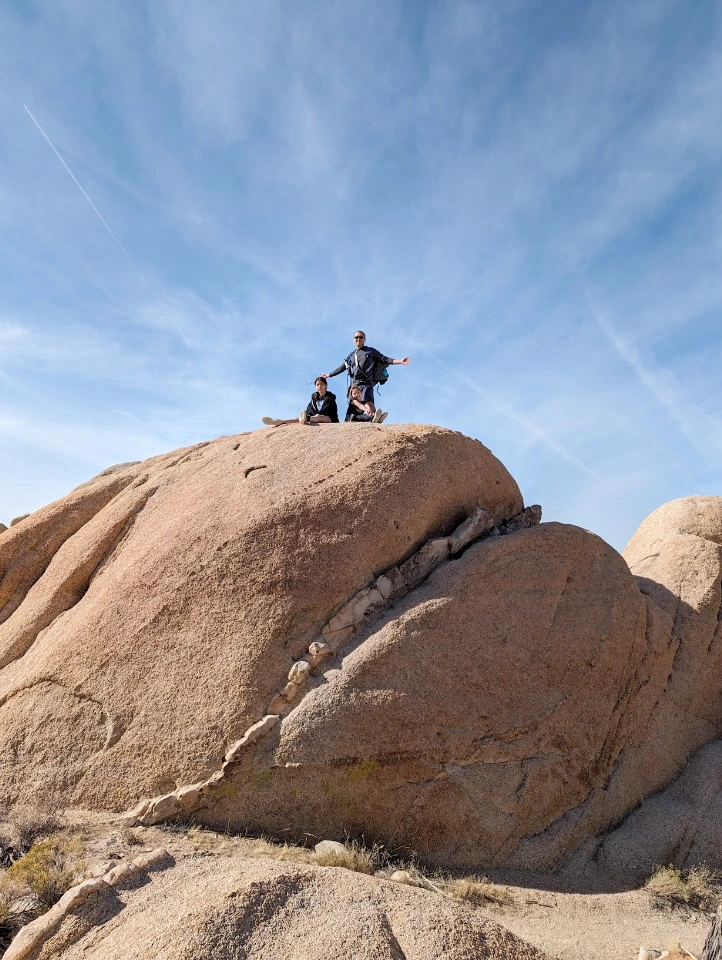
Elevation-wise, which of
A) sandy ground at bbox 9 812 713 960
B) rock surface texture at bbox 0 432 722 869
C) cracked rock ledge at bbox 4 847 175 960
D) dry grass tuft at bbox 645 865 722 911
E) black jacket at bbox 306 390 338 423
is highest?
black jacket at bbox 306 390 338 423

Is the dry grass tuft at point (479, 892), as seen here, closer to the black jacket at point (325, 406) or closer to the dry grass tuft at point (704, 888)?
the dry grass tuft at point (704, 888)

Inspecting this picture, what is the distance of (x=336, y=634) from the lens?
712cm

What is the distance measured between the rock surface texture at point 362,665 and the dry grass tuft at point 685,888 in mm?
592

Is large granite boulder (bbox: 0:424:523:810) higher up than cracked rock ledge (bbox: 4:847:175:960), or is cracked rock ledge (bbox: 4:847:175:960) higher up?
large granite boulder (bbox: 0:424:523:810)

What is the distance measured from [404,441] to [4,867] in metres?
5.58

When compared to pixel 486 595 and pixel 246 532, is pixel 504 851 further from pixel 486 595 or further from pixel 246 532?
pixel 246 532

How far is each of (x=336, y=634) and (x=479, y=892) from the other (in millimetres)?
2577

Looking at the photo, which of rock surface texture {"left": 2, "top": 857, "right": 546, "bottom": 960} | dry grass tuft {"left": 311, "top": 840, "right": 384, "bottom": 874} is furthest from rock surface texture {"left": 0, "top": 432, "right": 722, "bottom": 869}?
rock surface texture {"left": 2, "top": 857, "right": 546, "bottom": 960}

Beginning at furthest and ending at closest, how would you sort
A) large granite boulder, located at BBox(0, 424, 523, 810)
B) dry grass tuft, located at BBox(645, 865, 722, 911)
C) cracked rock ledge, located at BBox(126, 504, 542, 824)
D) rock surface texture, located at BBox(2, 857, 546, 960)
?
large granite boulder, located at BBox(0, 424, 523, 810) < dry grass tuft, located at BBox(645, 865, 722, 911) < cracked rock ledge, located at BBox(126, 504, 542, 824) < rock surface texture, located at BBox(2, 857, 546, 960)

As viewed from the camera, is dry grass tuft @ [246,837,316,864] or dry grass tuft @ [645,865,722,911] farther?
dry grass tuft @ [645,865,722,911]

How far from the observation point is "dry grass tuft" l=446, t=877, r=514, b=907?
6.00 m

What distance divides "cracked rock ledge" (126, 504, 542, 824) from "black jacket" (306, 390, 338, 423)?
3.00m

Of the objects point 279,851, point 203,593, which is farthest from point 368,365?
point 279,851

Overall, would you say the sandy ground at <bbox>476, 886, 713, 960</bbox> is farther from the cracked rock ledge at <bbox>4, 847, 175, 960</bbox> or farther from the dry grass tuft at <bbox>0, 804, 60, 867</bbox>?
the dry grass tuft at <bbox>0, 804, 60, 867</bbox>
